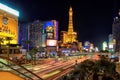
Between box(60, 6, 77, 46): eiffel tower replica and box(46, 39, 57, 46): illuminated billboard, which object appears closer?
box(46, 39, 57, 46): illuminated billboard

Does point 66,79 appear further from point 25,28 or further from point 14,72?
point 25,28

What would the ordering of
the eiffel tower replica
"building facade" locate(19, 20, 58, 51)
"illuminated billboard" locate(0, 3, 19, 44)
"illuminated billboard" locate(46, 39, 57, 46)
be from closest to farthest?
"illuminated billboard" locate(0, 3, 19, 44) < "illuminated billboard" locate(46, 39, 57, 46) < "building facade" locate(19, 20, 58, 51) < the eiffel tower replica

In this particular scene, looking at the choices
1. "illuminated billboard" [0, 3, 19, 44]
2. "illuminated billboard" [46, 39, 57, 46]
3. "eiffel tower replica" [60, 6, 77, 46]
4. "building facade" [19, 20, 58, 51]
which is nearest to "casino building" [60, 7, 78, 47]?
"eiffel tower replica" [60, 6, 77, 46]

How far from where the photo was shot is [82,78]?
35.2 ft

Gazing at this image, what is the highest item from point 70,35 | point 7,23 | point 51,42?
point 70,35

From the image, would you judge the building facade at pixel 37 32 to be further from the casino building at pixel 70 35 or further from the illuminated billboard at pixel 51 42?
the casino building at pixel 70 35

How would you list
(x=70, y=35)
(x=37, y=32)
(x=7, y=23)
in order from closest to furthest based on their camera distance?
(x=7, y=23) → (x=37, y=32) → (x=70, y=35)

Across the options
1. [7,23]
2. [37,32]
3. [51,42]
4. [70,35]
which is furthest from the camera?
[70,35]

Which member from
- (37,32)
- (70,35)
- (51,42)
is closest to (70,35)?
(70,35)

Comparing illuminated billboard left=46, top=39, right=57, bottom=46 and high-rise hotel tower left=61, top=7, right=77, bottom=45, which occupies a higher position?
high-rise hotel tower left=61, top=7, right=77, bottom=45

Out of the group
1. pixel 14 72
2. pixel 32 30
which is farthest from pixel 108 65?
pixel 32 30

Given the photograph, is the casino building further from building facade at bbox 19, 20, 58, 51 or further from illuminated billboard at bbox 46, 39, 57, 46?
illuminated billboard at bbox 46, 39, 57, 46

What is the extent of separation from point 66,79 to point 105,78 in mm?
1793

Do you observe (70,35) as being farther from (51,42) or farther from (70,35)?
(51,42)
